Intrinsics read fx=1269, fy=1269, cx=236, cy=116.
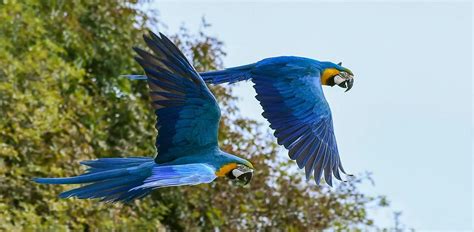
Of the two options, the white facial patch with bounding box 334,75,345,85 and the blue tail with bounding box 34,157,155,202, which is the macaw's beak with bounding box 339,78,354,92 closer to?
the white facial patch with bounding box 334,75,345,85

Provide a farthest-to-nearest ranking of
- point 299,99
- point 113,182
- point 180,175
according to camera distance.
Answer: point 299,99 → point 113,182 → point 180,175

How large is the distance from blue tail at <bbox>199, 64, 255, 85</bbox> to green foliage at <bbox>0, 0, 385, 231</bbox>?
1480 millimetres

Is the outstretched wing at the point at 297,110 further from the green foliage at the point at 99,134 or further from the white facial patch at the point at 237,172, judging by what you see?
the green foliage at the point at 99,134

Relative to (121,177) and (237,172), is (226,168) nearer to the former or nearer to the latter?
(237,172)

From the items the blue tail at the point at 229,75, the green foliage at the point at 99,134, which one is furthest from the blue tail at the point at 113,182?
the green foliage at the point at 99,134

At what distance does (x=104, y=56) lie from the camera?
673 centimetres

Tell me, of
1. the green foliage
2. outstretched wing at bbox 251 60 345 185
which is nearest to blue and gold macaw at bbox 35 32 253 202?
outstretched wing at bbox 251 60 345 185

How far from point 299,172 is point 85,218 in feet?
4.06

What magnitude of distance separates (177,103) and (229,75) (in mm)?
724

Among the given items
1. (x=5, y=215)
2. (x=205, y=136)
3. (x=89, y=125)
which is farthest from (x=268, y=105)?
(x=89, y=125)

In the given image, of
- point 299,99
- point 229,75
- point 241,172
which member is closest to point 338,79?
point 299,99

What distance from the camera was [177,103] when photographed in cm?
385

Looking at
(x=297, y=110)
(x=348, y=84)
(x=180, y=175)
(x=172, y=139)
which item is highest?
(x=348, y=84)

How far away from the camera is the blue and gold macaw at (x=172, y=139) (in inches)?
147
